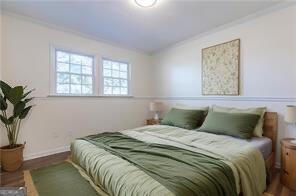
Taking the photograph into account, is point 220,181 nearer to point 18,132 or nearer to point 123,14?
point 123,14

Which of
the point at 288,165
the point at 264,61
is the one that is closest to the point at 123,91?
the point at 264,61

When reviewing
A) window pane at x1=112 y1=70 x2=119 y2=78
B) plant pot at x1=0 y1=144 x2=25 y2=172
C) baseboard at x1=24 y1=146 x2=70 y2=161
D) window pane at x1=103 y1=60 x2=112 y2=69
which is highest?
A: window pane at x1=103 y1=60 x2=112 y2=69

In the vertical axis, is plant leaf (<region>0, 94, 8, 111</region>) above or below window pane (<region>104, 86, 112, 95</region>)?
below

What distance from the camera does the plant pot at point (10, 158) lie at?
247 centimetres

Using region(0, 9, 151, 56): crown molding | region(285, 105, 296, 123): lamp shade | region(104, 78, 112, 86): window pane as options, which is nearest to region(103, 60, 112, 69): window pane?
region(104, 78, 112, 86): window pane

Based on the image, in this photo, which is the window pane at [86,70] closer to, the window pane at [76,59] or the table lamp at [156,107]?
the window pane at [76,59]

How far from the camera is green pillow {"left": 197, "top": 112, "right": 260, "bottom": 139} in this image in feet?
7.65

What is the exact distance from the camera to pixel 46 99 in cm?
311

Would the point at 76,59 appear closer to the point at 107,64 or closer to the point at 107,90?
the point at 107,64

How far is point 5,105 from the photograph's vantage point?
2502 millimetres

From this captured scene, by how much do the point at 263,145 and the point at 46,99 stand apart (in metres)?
3.40

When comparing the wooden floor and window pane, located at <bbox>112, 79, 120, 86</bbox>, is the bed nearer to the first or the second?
the wooden floor

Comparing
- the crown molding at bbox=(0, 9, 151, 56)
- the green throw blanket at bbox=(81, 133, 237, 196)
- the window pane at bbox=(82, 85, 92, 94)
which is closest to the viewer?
the green throw blanket at bbox=(81, 133, 237, 196)

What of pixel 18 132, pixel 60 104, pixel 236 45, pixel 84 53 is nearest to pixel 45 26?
pixel 84 53
